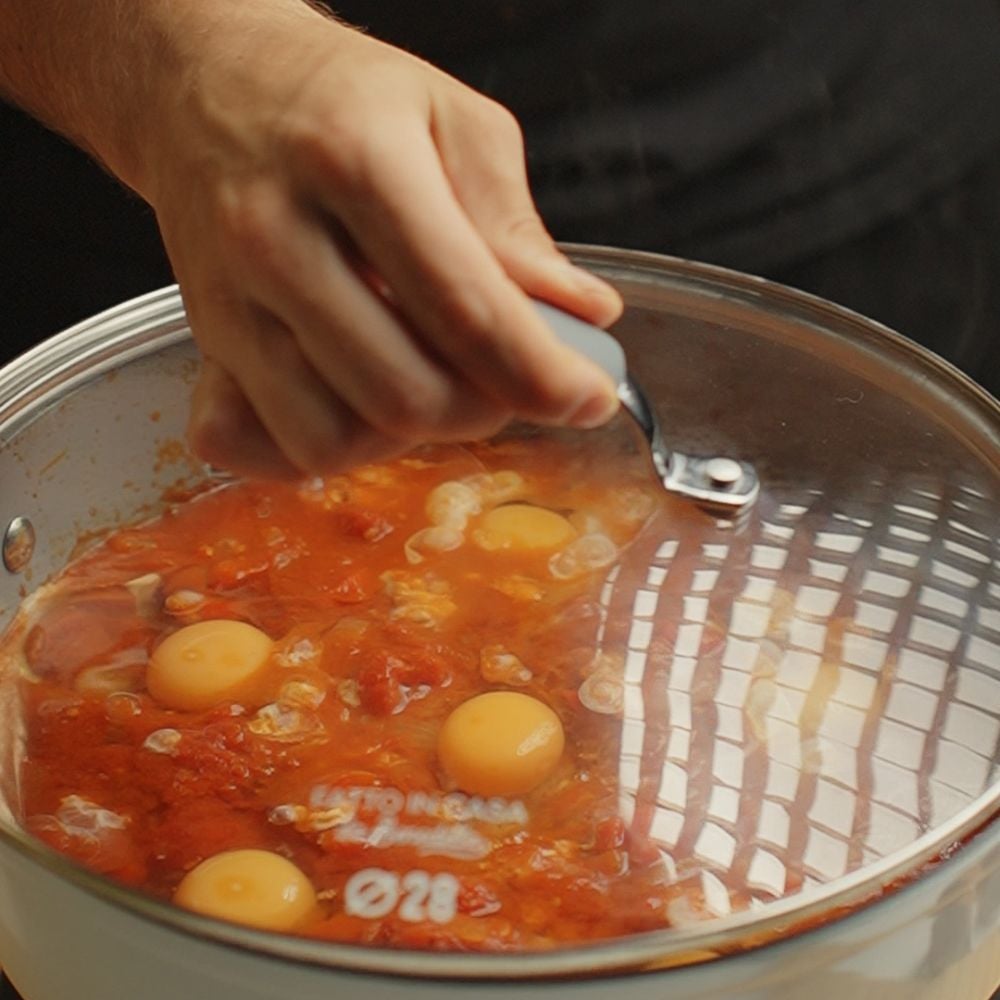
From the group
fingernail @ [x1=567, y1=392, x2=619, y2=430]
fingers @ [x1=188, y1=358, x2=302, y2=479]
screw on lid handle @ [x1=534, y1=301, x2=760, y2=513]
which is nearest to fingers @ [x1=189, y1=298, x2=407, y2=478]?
fingers @ [x1=188, y1=358, x2=302, y2=479]

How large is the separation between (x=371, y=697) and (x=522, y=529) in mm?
212

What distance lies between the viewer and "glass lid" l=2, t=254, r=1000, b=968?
2.95ft

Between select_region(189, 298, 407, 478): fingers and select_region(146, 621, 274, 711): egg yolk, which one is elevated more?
select_region(189, 298, 407, 478): fingers

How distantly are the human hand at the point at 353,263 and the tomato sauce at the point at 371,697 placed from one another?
0.61 ft

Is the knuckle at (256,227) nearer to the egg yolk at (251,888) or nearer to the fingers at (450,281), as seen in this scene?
the fingers at (450,281)

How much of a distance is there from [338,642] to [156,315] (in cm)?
33

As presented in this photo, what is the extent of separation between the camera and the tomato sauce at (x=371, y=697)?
0.90m

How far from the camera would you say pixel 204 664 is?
1011mm

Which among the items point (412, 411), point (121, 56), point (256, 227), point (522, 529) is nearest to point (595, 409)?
point (412, 411)

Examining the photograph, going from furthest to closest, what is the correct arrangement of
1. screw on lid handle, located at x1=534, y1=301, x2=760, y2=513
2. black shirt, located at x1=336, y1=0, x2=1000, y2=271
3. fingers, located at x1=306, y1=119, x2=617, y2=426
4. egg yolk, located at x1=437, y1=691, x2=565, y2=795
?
black shirt, located at x1=336, y1=0, x2=1000, y2=271
screw on lid handle, located at x1=534, y1=301, x2=760, y2=513
egg yolk, located at x1=437, y1=691, x2=565, y2=795
fingers, located at x1=306, y1=119, x2=617, y2=426

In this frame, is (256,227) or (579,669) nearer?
(256,227)

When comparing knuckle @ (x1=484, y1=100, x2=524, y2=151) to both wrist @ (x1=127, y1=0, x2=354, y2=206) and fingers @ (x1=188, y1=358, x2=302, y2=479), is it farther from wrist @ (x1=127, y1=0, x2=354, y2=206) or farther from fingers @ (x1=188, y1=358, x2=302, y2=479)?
fingers @ (x1=188, y1=358, x2=302, y2=479)

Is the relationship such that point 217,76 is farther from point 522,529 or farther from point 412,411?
point 522,529

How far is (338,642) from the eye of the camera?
105 cm
